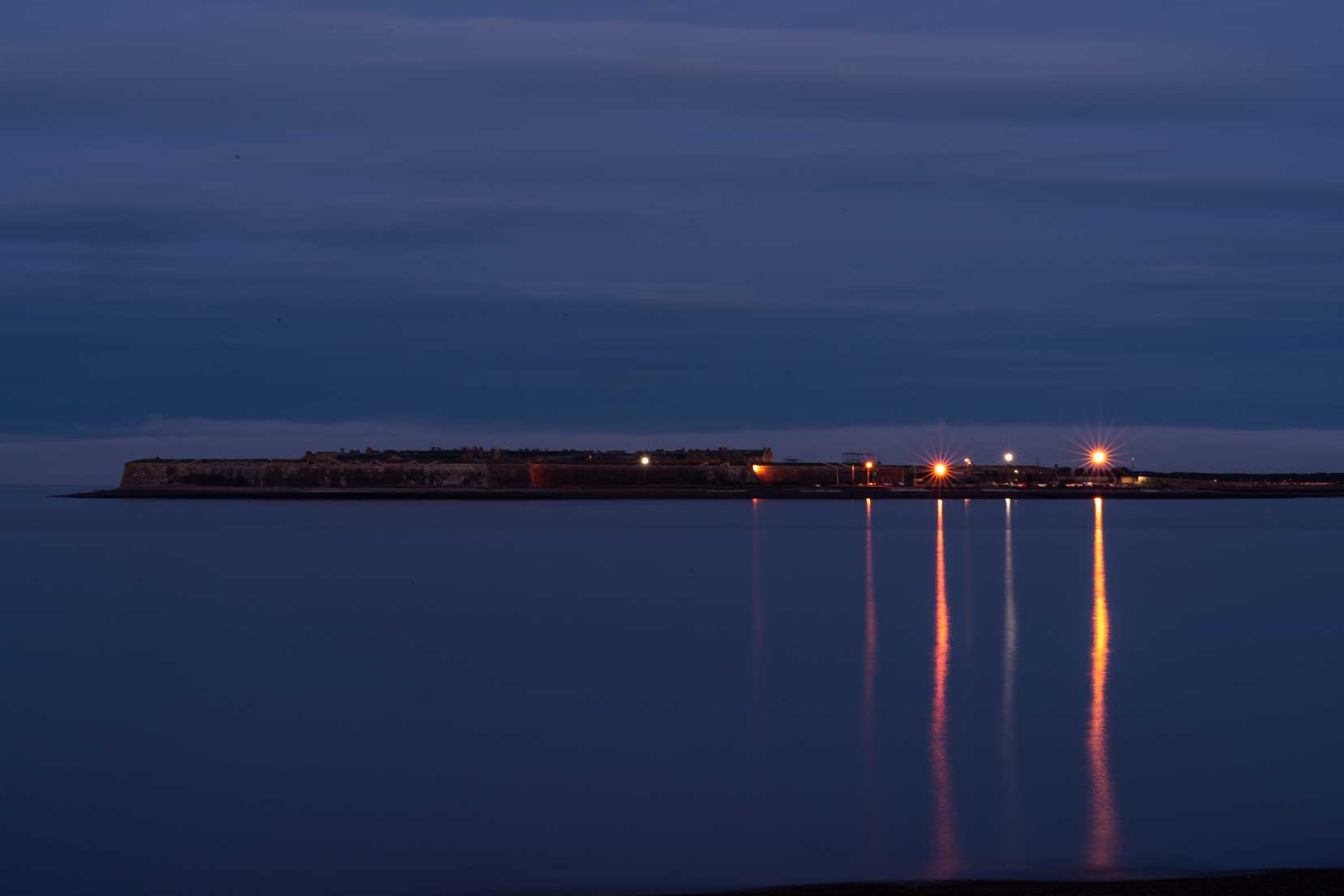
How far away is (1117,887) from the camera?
953cm

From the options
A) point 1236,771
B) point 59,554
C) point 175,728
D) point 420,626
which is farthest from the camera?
point 59,554

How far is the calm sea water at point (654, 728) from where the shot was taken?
11500mm

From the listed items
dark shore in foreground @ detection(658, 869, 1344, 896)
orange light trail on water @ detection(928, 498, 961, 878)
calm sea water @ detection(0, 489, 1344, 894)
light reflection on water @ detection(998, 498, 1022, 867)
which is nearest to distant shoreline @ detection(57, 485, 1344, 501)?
calm sea water @ detection(0, 489, 1344, 894)

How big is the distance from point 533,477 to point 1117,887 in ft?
355

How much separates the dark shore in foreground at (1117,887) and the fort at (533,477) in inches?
3831

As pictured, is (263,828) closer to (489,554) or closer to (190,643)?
(190,643)

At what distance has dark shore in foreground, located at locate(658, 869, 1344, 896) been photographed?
917 cm

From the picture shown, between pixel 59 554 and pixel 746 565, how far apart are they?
28.4 meters

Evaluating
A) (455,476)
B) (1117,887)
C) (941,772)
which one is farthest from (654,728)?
(455,476)

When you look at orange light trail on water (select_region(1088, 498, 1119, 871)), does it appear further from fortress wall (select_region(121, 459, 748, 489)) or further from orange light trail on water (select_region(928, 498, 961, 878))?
fortress wall (select_region(121, 459, 748, 489))

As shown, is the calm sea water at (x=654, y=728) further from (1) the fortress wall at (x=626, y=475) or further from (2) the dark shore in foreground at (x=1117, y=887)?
(1) the fortress wall at (x=626, y=475)

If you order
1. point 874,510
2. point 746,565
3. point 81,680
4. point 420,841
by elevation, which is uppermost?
point 874,510

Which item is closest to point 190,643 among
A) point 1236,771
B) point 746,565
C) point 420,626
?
point 420,626

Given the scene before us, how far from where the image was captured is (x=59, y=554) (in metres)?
55.3
